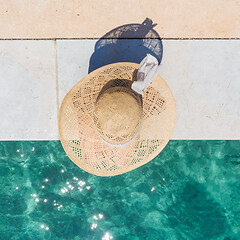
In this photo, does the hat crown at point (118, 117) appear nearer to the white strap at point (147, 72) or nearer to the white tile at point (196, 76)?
the white strap at point (147, 72)

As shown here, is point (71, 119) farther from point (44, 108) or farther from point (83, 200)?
point (83, 200)

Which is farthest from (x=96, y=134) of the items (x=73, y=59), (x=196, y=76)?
(x=196, y=76)

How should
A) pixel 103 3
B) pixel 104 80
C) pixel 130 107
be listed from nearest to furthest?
pixel 130 107 → pixel 104 80 → pixel 103 3

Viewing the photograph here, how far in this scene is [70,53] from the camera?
328cm

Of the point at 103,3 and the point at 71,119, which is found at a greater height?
the point at 103,3

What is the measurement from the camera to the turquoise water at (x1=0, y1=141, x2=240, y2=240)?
3443 millimetres

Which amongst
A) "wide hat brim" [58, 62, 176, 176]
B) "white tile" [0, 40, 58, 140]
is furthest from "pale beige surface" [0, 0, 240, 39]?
"wide hat brim" [58, 62, 176, 176]

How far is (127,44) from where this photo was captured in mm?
3279

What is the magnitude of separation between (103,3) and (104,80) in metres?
1.45

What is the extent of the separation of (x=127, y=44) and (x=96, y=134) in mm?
1480

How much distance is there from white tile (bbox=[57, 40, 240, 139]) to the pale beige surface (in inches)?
5.9

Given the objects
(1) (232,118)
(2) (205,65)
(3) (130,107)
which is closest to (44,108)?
(3) (130,107)

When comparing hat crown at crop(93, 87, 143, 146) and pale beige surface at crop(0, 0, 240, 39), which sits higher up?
pale beige surface at crop(0, 0, 240, 39)

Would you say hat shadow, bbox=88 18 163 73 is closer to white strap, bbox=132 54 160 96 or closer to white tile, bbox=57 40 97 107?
white tile, bbox=57 40 97 107
